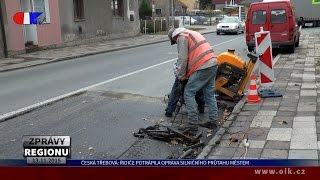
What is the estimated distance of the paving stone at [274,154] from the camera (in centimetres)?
510

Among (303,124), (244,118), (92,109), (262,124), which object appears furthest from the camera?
→ (92,109)

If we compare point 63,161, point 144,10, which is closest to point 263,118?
point 63,161

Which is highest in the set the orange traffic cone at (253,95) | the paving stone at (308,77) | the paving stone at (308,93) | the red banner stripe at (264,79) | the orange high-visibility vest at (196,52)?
the orange high-visibility vest at (196,52)

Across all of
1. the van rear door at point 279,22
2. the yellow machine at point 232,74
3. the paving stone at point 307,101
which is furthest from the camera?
the van rear door at point 279,22

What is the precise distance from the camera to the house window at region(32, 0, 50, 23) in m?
21.5

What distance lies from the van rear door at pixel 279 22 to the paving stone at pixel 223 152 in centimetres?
1320

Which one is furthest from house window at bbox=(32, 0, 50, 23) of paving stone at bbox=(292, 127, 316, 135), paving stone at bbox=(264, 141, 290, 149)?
paving stone at bbox=(264, 141, 290, 149)

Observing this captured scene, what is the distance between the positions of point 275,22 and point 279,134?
505 inches

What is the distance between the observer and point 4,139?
639 centimetres

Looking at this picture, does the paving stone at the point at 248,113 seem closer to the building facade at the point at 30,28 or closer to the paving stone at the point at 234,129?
the paving stone at the point at 234,129

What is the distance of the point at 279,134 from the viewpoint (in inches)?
237

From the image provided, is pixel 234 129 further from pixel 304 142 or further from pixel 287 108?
pixel 287 108

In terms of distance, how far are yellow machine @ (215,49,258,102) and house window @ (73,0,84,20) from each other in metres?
18.5

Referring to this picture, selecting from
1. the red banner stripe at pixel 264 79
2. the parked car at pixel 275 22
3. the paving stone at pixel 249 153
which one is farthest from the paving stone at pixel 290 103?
the parked car at pixel 275 22
